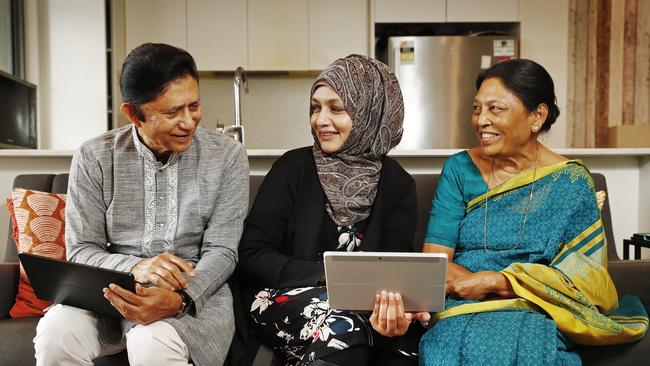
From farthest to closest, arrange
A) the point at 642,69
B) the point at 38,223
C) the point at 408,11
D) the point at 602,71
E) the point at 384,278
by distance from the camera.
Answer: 1. the point at 408,11
2. the point at 602,71
3. the point at 642,69
4. the point at 38,223
5. the point at 384,278

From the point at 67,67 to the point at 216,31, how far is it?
1.14 m

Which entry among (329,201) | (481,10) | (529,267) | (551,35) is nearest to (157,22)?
(481,10)

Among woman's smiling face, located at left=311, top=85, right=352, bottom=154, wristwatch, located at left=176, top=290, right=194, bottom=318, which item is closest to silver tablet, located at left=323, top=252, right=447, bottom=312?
wristwatch, located at left=176, top=290, right=194, bottom=318

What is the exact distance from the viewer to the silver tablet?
48.5 inches

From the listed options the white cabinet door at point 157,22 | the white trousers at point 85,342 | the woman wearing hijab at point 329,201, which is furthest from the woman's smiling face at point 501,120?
the white cabinet door at point 157,22

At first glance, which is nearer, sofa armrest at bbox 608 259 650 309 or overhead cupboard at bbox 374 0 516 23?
sofa armrest at bbox 608 259 650 309

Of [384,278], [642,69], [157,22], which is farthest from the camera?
[157,22]

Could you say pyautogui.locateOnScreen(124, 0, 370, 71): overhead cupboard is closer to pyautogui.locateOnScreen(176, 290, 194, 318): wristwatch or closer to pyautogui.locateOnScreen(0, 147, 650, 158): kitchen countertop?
pyautogui.locateOnScreen(0, 147, 650, 158): kitchen countertop

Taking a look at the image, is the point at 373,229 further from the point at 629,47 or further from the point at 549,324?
the point at 629,47

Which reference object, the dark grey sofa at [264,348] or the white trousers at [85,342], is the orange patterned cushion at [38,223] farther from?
the white trousers at [85,342]

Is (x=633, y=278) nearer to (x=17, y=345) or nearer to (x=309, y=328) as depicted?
(x=309, y=328)

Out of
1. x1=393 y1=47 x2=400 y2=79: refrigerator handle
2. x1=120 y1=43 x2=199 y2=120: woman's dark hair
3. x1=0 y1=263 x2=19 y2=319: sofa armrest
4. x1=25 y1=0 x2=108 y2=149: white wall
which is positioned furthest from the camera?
x1=393 y1=47 x2=400 y2=79: refrigerator handle

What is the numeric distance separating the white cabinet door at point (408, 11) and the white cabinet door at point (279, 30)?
1.93 feet

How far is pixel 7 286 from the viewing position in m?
1.82
